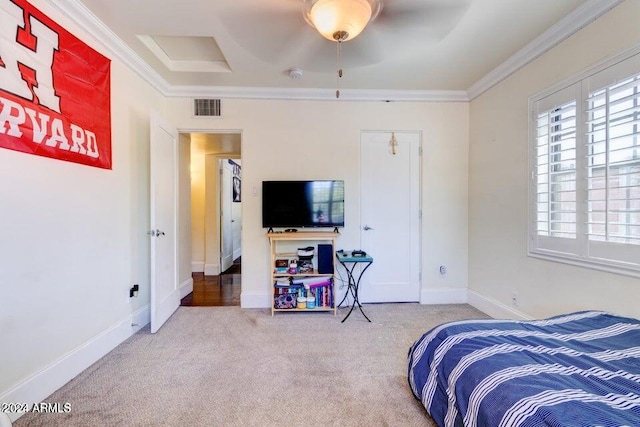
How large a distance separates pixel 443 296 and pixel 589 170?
2.07m

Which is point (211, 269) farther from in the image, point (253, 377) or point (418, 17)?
point (418, 17)

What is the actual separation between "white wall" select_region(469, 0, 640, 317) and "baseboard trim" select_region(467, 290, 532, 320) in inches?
0.5

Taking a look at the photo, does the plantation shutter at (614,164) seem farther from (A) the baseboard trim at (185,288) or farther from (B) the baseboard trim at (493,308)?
(A) the baseboard trim at (185,288)

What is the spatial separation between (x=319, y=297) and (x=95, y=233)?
7.21 feet

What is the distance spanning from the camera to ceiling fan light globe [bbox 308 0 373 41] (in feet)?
4.67

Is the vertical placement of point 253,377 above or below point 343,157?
below

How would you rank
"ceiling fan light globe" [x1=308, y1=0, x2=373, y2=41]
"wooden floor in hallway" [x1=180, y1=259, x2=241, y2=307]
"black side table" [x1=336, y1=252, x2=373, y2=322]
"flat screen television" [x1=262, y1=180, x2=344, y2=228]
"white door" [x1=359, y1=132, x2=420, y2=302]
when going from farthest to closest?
"wooden floor in hallway" [x1=180, y1=259, x2=241, y2=307] → "white door" [x1=359, y1=132, x2=420, y2=302] → "flat screen television" [x1=262, y1=180, x2=344, y2=228] → "black side table" [x1=336, y1=252, x2=373, y2=322] → "ceiling fan light globe" [x1=308, y1=0, x2=373, y2=41]

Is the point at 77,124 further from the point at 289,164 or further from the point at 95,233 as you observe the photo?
the point at 289,164

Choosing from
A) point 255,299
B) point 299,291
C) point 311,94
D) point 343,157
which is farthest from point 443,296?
point 311,94

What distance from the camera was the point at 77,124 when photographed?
2018 millimetres

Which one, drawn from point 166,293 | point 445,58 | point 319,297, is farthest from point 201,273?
point 445,58

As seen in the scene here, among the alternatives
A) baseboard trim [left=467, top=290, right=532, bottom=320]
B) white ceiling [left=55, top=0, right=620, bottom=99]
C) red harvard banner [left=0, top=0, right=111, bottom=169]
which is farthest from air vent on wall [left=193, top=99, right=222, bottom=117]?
baseboard trim [left=467, top=290, right=532, bottom=320]

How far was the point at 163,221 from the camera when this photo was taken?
2875 mm

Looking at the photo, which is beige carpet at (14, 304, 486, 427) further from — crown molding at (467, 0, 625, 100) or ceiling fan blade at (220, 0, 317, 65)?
crown molding at (467, 0, 625, 100)
